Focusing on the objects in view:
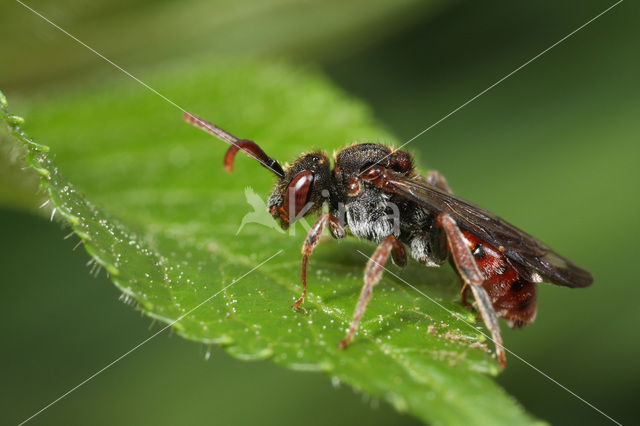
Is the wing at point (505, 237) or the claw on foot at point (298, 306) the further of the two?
the wing at point (505, 237)

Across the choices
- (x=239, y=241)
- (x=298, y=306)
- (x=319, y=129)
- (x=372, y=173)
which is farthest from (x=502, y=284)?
(x=319, y=129)

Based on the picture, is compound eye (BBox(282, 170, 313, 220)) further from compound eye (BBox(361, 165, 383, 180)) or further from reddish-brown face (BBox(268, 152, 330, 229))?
compound eye (BBox(361, 165, 383, 180))

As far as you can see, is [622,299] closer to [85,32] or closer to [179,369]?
[179,369]

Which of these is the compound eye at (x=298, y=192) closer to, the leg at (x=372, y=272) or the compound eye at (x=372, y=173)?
the compound eye at (x=372, y=173)

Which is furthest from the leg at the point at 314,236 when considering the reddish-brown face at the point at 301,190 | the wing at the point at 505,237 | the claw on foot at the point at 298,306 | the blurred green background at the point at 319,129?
the blurred green background at the point at 319,129

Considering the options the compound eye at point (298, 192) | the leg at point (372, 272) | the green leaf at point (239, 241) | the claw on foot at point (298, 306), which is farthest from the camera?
the compound eye at point (298, 192)

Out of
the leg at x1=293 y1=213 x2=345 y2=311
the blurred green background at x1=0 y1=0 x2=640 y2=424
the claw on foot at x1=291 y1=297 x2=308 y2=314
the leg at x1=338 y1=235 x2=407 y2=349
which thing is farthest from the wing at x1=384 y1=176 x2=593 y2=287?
the blurred green background at x1=0 y1=0 x2=640 y2=424

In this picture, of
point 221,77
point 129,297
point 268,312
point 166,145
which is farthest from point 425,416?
point 221,77
